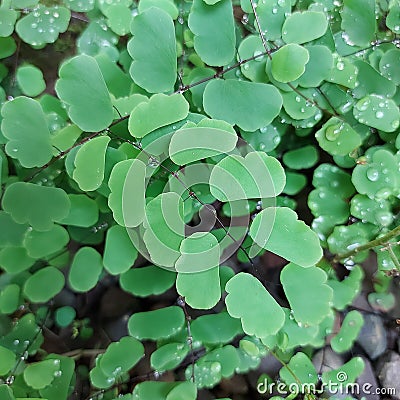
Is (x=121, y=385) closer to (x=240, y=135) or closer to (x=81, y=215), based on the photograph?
(x=81, y=215)

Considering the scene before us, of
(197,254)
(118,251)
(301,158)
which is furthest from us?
(301,158)

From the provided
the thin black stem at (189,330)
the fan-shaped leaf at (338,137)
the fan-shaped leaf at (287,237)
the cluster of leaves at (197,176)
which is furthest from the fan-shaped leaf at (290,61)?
the thin black stem at (189,330)

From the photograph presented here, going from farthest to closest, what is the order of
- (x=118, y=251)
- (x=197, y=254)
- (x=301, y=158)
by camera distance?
(x=301, y=158), (x=118, y=251), (x=197, y=254)

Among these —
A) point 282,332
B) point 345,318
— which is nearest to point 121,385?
point 282,332

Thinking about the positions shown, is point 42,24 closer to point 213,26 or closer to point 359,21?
point 213,26

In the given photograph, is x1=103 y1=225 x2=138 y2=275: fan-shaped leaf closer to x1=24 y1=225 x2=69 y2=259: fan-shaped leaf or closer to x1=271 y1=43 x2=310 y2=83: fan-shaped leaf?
x1=24 y1=225 x2=69 y2=259: fan-shaped leaf

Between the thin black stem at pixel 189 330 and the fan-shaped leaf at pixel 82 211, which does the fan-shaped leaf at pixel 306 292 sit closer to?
the thin black stem at pixel 189 330

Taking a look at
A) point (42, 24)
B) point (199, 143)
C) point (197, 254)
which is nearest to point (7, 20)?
point (42, 24)
